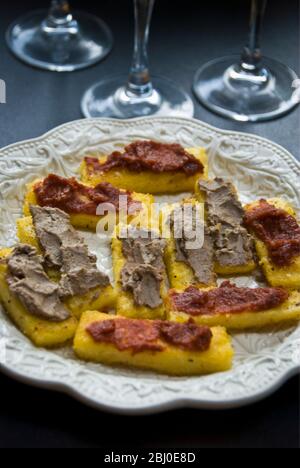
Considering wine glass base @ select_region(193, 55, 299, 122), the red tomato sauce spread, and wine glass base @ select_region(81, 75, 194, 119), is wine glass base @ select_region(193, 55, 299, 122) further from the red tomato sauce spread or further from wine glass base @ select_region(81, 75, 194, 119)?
the red tomato sauce spread

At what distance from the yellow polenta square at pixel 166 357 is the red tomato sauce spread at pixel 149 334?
2 cm

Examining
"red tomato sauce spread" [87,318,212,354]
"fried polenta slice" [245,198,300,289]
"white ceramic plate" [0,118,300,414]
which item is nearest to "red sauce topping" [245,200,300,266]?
"fried polenta slice" [245,198,300,289]

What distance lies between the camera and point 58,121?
4324 mm

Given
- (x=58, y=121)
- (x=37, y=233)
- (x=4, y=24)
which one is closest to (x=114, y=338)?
(x=37, y=233)

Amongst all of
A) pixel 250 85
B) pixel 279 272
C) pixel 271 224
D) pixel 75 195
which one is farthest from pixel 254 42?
pixel 279 272

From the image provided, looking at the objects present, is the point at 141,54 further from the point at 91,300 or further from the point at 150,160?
the point at 91,300

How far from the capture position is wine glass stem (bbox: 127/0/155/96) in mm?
4020

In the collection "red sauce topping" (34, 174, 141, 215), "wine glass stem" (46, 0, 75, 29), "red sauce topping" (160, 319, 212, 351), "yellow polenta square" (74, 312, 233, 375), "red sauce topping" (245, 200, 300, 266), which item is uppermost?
"wine glass stem" (46, 0, 75, 29)

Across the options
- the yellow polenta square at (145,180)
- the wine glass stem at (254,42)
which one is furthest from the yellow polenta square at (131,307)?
the wine glass stem at (254,42)

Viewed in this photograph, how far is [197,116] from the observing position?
175 inches

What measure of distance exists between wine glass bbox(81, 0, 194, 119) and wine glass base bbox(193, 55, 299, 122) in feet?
0.48

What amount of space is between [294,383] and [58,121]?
1.99 meters

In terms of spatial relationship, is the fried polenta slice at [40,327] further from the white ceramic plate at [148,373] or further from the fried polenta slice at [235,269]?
the fried polenta slice at [235,269]
